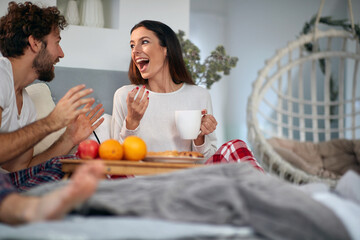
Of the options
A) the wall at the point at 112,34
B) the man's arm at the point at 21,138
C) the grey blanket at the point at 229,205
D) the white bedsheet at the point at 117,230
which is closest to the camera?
the white bedsheet at the point at 117,230

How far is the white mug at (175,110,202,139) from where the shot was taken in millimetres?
1574

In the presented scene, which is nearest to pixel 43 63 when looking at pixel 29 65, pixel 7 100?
pixel 29 65

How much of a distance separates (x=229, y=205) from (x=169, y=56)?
5.08ft

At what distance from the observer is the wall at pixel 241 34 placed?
15.9 ft

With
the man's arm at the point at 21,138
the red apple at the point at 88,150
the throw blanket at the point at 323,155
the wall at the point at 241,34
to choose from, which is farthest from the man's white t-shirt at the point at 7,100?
the wall at the point at 241,34

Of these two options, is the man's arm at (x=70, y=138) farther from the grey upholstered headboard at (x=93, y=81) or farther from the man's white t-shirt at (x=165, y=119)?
the grey upholstered headboard at (x=93, y=81)

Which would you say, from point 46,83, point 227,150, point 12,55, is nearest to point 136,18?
point 46,83

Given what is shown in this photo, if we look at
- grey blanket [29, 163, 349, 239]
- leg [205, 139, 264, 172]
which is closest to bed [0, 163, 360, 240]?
grey blanket [29, 163, 349, 239]

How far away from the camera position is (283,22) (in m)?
4.86

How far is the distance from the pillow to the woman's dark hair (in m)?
0.46

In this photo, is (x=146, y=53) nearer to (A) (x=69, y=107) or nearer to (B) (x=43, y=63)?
(B) (x=43, y=63)

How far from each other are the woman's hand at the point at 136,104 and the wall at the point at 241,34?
3.35m

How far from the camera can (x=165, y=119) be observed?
2.14 meters

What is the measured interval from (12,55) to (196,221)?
1409 mm
